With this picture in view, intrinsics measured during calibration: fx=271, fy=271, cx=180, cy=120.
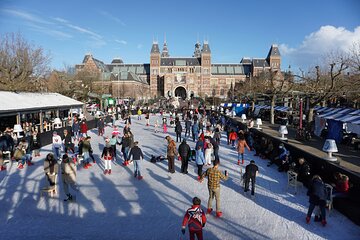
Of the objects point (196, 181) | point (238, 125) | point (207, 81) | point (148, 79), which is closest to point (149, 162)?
point (196, 181)

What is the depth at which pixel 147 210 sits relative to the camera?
6746 millimetres

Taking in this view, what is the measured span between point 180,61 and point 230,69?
63.1 ft

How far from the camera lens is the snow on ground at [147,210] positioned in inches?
223

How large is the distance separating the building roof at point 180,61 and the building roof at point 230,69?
769 centimetres

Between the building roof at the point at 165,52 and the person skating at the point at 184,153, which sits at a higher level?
the building roof at the point at 165,52

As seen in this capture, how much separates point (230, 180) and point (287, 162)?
259cm

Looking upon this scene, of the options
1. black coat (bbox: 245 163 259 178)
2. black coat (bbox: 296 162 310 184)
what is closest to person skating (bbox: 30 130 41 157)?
black coat (bbox: 245 163 259 178)

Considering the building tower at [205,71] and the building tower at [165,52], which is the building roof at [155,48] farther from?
the building tower at [205,71]

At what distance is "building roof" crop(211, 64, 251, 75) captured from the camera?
100m

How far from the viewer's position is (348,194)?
6742 millimetres

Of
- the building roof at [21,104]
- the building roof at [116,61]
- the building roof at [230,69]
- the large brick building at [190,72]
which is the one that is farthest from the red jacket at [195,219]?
the building roof at [116,61]

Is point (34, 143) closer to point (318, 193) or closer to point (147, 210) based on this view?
point (147, 210)

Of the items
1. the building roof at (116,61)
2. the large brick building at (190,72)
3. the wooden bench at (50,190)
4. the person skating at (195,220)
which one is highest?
the building roof at (116,61)

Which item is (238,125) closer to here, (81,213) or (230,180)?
(230,180)
